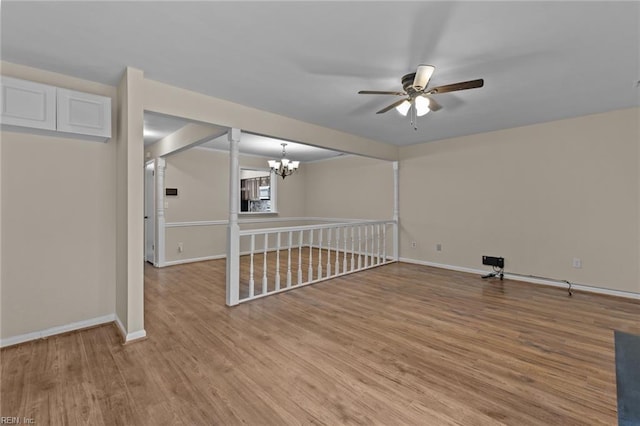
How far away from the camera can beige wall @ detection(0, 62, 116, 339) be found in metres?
2.34

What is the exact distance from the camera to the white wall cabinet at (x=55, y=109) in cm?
216

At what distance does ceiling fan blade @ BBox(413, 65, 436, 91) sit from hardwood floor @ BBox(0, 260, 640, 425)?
2169mm

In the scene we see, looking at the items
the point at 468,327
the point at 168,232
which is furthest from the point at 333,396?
the point at 168,232

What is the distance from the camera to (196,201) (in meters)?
5.79

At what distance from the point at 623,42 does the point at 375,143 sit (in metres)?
3.40

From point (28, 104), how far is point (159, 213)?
311 cm

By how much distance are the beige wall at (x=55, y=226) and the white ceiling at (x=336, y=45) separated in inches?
26.7

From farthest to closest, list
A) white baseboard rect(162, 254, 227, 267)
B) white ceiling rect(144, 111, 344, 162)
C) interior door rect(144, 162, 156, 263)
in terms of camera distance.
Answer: interior door rect(144, 162, 156, 263), white baseboard rect(162, 254, 227, 267), white ceiling rect(144, 111, 344, 162)

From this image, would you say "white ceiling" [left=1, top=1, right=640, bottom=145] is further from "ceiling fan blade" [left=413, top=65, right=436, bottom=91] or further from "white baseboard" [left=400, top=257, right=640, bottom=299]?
"white baseboard" [left=400, top=257, right=640, bottom=299]

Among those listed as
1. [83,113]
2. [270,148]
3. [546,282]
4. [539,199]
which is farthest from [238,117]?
[546,282]

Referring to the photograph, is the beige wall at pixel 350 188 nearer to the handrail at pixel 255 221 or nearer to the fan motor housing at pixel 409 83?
the handrail at pixel 255 221

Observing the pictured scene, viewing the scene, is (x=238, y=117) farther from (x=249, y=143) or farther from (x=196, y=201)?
(x=196, y=201)

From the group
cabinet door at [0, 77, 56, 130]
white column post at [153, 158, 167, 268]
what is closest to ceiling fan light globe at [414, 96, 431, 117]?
cabinet door at [0, 77, 56, 130]

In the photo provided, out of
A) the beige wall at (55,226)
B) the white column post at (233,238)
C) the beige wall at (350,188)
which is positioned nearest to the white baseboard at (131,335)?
the beige wall at (55,226)
